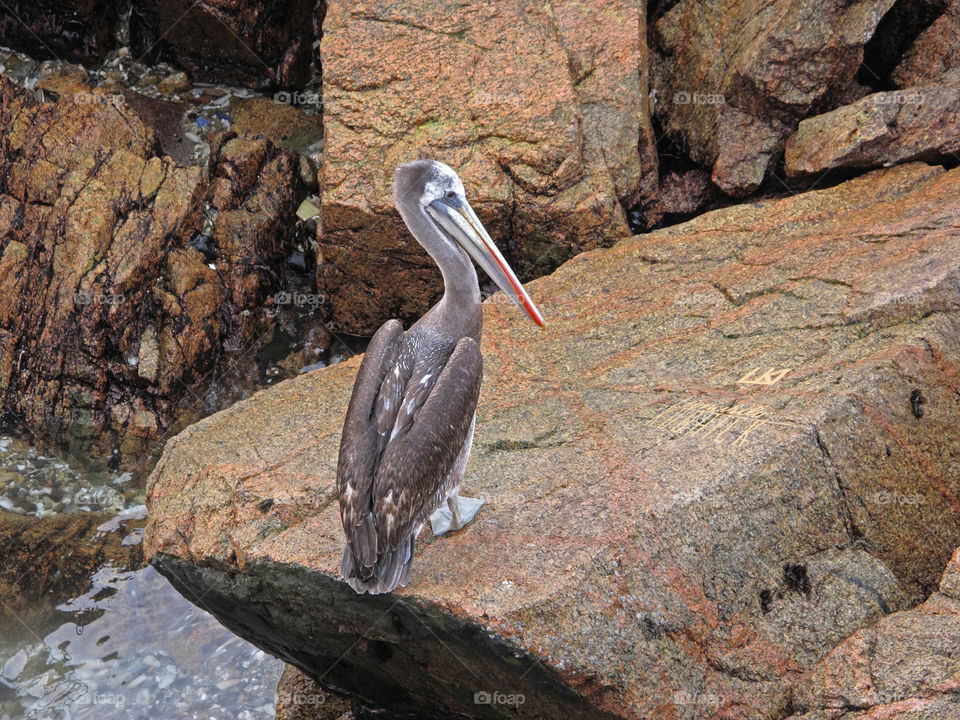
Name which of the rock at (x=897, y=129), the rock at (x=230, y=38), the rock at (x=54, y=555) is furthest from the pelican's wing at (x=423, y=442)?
the rock at (x=230, y=38)

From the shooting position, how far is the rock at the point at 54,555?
19.6ft

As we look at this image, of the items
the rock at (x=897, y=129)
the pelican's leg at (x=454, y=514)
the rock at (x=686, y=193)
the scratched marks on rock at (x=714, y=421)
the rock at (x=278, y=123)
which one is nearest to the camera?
the pelican's leg at (x=454, y=514)

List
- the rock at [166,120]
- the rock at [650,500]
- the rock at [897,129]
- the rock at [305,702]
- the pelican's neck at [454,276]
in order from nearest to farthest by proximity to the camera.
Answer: the rock at [650,500] < the pelican's neck at [454,276] < the rock at [305,702] < the rock at [897,129] < the rock at [166,120]

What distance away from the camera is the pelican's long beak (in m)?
4.84

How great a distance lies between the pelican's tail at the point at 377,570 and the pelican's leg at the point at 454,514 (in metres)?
0.36

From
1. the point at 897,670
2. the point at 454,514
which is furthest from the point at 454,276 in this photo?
the point at 897,670

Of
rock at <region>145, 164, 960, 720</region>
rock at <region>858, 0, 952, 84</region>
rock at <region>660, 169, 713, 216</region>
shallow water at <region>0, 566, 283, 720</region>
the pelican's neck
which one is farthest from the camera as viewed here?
rock at <region>660, 169, 713, 216</region>

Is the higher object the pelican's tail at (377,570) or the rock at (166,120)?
the rock at (166,120)

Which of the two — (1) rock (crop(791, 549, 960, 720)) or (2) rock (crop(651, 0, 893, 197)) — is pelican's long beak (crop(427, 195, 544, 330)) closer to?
(1) rock (crop(791, 549, 960, 720))

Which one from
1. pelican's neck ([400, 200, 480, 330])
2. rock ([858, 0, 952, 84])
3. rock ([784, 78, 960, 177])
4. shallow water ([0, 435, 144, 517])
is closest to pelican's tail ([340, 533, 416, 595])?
pelican's neck ([400, 200, 480, 330])

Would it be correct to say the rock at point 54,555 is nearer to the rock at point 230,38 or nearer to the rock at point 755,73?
the rock at point 230,38

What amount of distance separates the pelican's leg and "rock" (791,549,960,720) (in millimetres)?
1653

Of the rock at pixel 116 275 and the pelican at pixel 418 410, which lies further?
the rock at pixel 116 275

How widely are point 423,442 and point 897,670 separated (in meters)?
2.14
